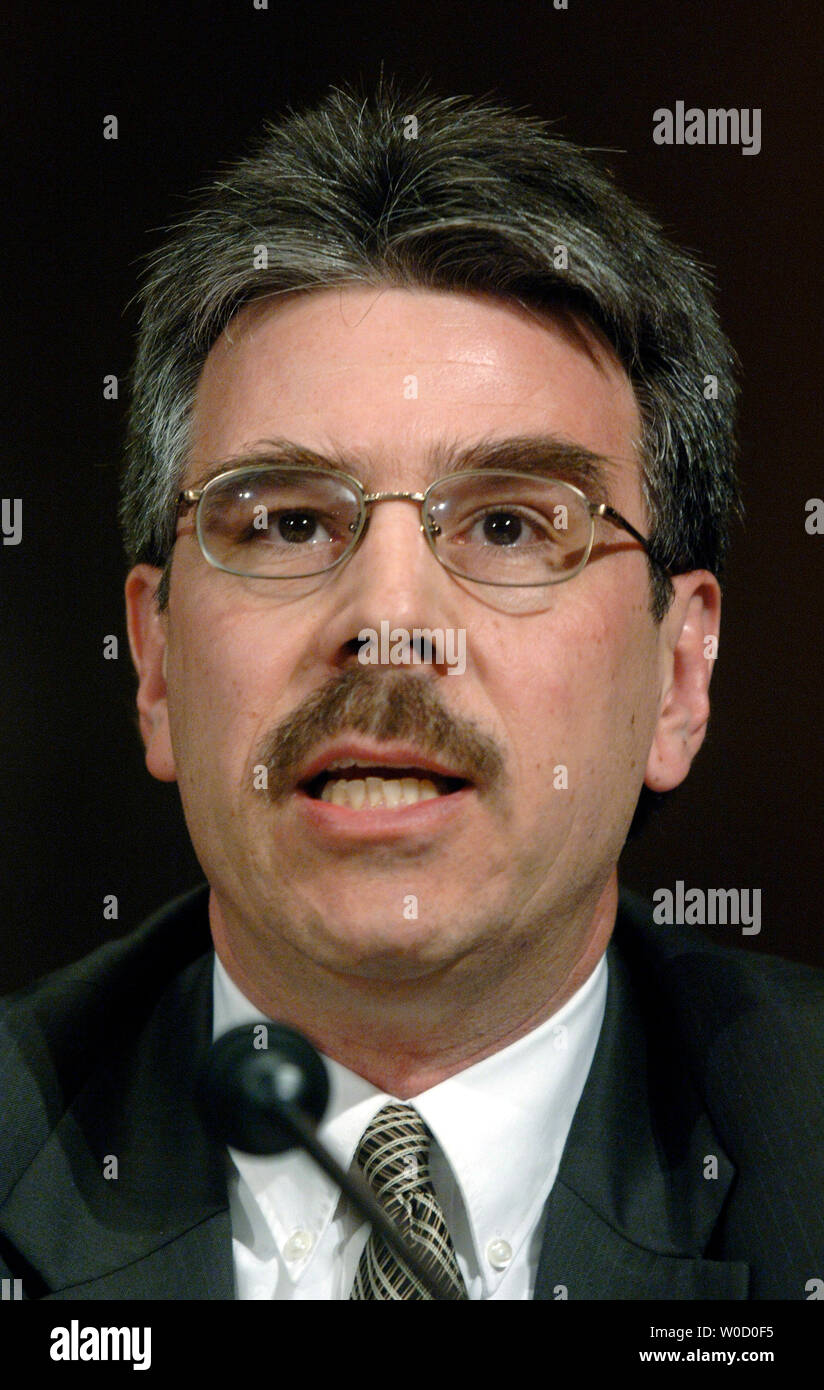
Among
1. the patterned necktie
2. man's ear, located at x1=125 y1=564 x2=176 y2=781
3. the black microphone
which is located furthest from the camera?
man's ear, located at x1=125 y1=564 x2=176 y2=781

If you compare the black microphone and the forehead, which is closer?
the black microphone

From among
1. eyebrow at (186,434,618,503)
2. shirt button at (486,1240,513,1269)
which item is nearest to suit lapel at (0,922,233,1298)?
shirt button at (486,1240,513,1269)

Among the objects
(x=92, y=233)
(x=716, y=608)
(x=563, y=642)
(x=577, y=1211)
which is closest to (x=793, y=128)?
(x=716, y=608)

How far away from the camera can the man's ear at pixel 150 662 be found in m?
1.54

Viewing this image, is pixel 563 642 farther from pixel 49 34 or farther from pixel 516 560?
pixel 49 34

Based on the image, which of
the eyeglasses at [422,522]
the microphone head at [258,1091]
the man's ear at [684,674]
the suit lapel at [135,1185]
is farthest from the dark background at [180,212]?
the microphone head at [258,1091]

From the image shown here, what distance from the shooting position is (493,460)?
4.50 feet

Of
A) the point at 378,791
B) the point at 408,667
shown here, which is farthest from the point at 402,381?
the point at 378,791

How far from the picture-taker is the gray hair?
4.69 feet

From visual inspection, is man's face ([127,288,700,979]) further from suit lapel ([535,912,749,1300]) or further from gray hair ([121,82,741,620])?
suit lapel ([535,912,749,1300])

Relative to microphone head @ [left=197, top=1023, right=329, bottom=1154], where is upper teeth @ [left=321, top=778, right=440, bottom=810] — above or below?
above

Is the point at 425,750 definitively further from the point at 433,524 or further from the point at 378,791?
the point at 433,524

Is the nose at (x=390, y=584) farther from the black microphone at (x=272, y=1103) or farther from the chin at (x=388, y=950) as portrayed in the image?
the black microphone at (x=272, y=1103)

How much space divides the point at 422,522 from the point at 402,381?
0.13m
